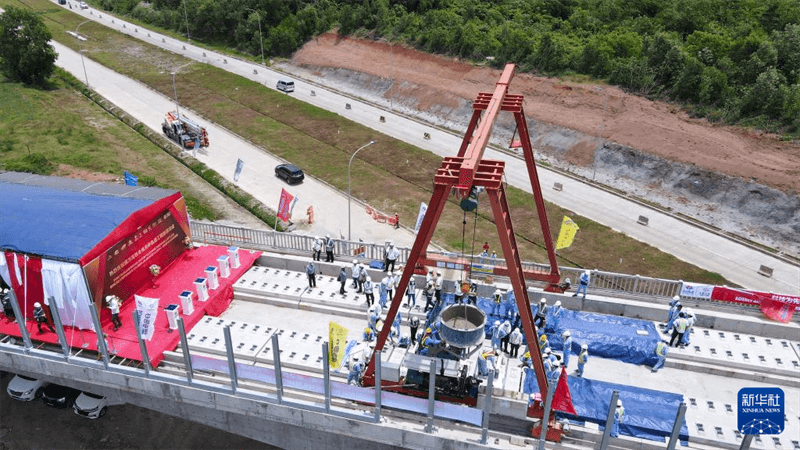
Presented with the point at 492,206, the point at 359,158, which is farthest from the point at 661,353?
the point at 359,158

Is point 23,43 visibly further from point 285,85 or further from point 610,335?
point 610,335

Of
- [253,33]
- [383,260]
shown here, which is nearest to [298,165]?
[383,260]

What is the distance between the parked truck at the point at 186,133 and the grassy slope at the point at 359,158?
14.7ft

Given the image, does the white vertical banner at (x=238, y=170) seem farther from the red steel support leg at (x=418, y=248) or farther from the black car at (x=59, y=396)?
the red steel support leg at (x=418, y=248)

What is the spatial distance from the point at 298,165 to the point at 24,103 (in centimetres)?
3415

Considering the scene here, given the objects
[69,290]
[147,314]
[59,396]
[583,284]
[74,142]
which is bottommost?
[59,396]

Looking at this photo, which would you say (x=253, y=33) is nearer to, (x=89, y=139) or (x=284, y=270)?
(x=89, y=139)

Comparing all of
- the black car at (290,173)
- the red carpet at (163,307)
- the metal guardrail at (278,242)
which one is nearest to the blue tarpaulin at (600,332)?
the metal guardrail at (278,242)

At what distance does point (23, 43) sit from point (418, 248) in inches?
2584

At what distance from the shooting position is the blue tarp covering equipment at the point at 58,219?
21625mm

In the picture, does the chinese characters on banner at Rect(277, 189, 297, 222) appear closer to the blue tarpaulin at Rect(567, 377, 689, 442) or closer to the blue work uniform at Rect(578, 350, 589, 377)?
the blue work uniform at Rect(578, 350, 589, 377)

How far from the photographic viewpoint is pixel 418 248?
18.5 metres

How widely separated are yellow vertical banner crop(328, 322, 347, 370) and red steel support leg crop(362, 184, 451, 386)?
44.7 inches

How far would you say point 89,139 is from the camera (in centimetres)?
5350
